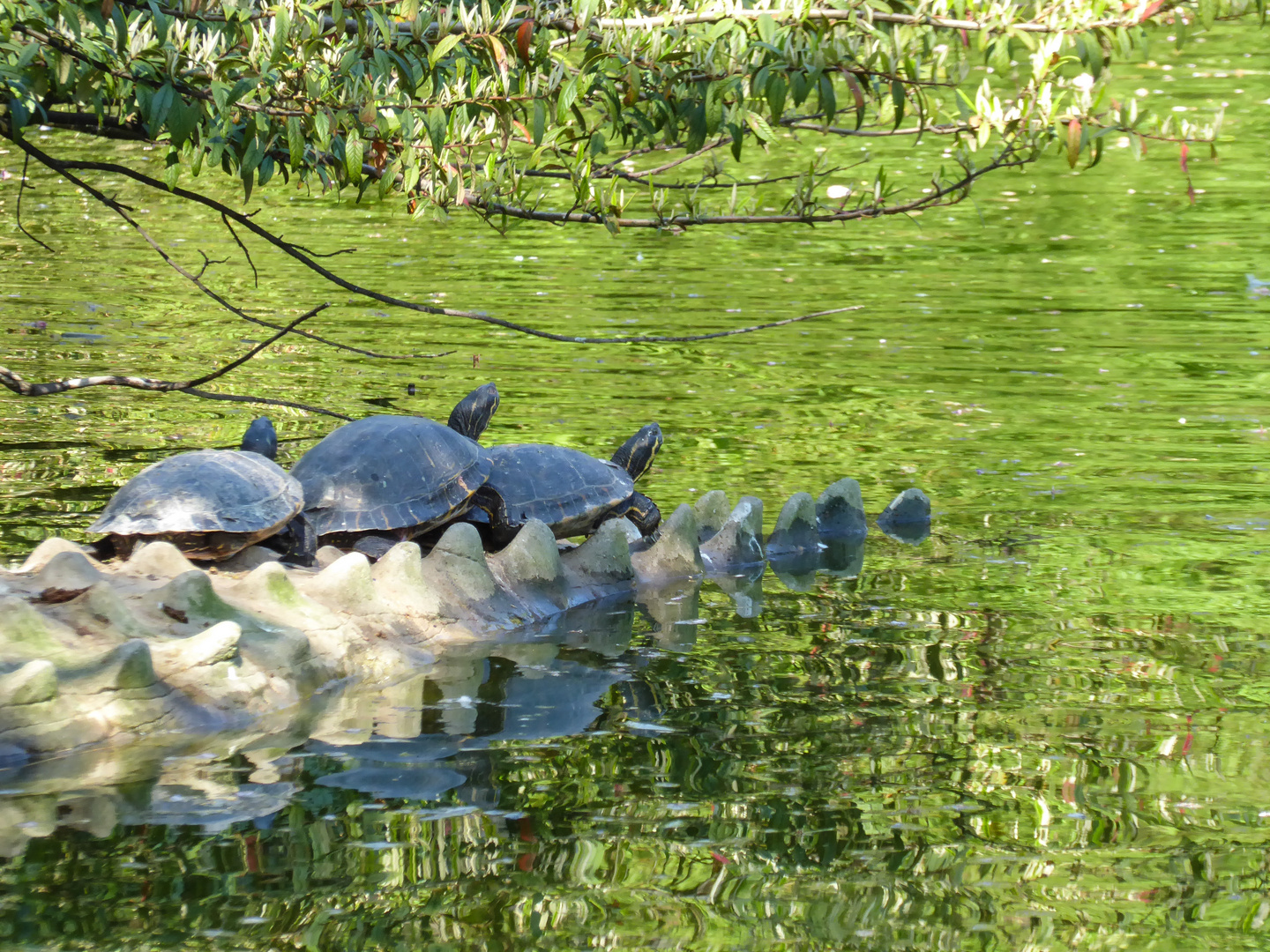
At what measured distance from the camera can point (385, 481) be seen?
22.9 ft

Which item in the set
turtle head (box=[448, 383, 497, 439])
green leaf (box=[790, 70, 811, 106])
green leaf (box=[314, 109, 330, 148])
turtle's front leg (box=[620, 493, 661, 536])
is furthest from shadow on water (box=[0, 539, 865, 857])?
green leaf (box=[790, 70, 811, 106])

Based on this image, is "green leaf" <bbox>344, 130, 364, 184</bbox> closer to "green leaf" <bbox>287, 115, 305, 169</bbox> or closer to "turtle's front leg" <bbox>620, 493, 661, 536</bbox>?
"green leaf" <bbox>287, 115, 305, 169</bbox>

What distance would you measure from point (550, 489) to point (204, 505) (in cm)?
188

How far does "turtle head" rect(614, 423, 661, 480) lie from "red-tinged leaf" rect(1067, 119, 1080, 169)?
362 cm

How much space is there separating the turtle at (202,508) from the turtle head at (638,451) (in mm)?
2245

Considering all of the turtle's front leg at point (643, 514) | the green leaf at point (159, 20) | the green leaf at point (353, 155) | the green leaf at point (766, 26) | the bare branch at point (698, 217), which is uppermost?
the green leaf at point (766, 26)

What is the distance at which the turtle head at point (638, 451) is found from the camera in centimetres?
838

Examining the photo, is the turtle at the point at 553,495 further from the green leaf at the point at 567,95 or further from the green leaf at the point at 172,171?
the green leaf at the point at 567,95

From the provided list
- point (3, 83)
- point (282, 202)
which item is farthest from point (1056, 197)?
point (3, 83)

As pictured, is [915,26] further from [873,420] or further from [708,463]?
[873,420]

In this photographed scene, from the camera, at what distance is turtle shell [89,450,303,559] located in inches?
244

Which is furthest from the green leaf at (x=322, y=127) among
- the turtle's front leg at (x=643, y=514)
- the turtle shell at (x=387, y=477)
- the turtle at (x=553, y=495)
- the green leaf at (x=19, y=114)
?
the turtle's front leg at (x=643, y=514)

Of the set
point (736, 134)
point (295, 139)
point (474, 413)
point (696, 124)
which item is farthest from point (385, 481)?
point (736, 134)

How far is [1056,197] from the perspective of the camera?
19.9 meters
